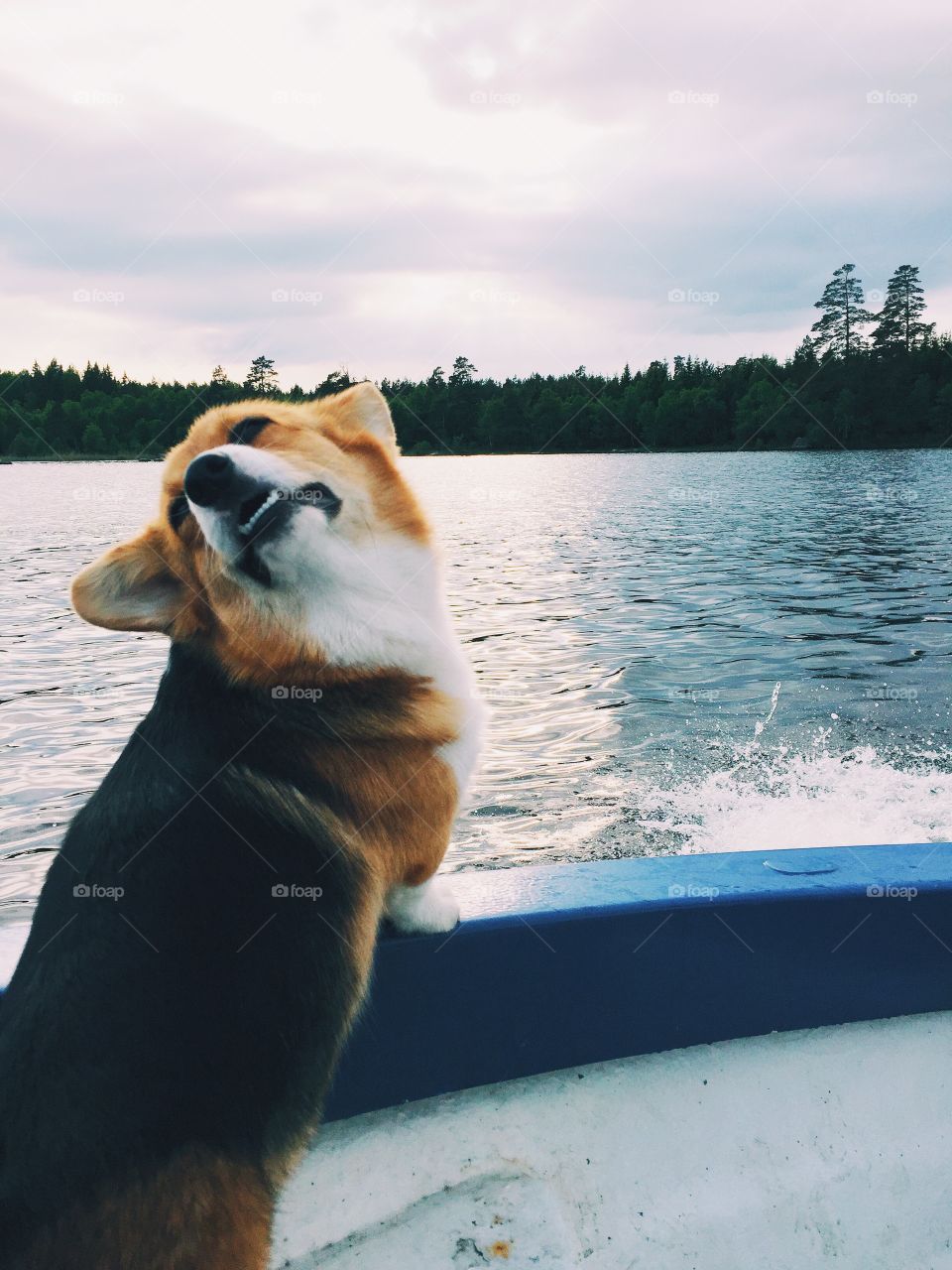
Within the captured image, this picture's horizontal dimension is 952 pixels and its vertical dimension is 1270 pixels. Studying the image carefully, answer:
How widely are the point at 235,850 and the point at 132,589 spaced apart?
30.4 inches

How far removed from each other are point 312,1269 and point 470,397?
156ft

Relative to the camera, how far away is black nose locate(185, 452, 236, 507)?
7.54 feet

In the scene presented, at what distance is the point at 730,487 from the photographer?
4784 cm

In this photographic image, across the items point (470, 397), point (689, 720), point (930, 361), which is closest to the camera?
point (689, 720)

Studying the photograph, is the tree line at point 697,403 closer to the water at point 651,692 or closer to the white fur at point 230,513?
the water at point 651,692

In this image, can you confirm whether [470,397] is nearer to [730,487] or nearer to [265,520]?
[730,487]

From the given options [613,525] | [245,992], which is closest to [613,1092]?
[245,992]
